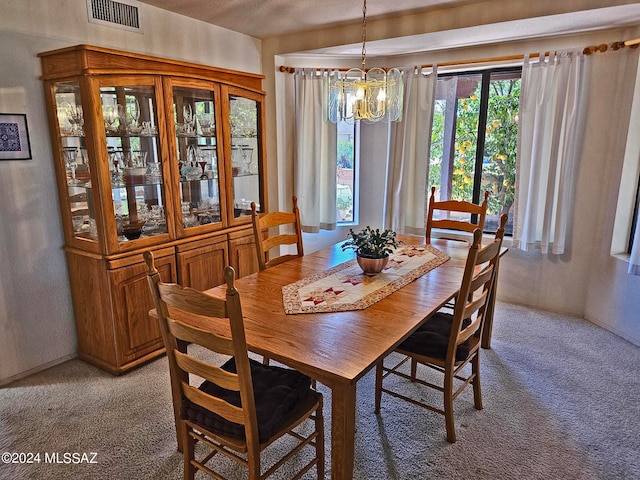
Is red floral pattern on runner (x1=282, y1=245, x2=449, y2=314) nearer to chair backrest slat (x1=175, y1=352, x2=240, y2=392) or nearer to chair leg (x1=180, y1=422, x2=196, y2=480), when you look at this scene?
chair backrest slat (x1=175, y1=352, x2=240, y2=392)

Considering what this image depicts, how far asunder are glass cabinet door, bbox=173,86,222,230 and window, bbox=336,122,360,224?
1661 millimetres

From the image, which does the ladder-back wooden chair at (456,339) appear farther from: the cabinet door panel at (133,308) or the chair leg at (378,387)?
the cabinet door panel at (133,308)

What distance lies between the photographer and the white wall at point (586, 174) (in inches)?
126

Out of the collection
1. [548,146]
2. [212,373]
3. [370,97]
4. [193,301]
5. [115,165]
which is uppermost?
[370,97]

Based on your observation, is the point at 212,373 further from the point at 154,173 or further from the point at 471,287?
the point at 154,173

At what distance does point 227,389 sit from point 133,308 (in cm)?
146

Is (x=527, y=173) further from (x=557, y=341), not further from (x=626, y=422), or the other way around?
(x=626, y=422)

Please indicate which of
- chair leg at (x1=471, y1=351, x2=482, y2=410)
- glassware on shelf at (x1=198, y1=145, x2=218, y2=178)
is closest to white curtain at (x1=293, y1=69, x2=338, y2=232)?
glassware on shelf at (x1=198, y1=145, x2=218, y2=178)

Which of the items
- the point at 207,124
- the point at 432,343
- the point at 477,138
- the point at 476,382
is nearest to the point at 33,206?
the point at 207,124

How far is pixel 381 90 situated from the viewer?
8.25 ft

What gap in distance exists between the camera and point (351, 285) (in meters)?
2.26

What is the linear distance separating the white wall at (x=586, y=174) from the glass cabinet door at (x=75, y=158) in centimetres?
192

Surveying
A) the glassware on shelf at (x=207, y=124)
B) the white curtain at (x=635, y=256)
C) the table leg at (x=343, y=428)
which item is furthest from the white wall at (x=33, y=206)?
the white curtain at (x=635, y=256)

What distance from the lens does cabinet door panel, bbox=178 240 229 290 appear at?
3.05 metres
